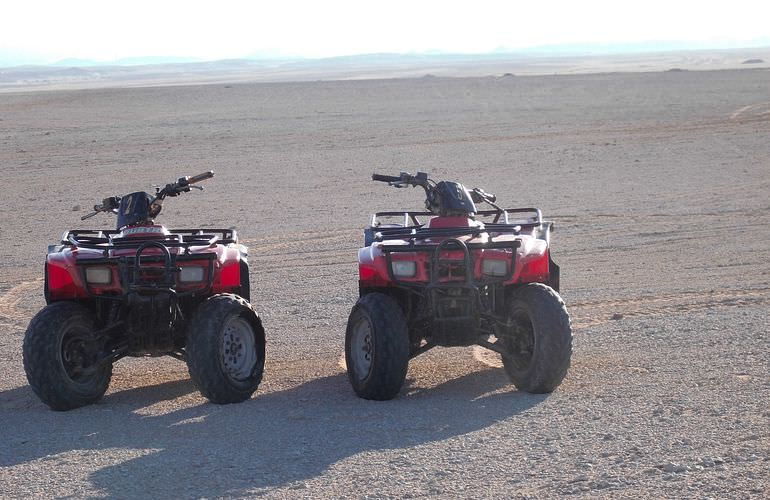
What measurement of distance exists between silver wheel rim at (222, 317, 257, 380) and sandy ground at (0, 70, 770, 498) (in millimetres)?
249

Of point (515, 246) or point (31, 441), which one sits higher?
point (515, 246)

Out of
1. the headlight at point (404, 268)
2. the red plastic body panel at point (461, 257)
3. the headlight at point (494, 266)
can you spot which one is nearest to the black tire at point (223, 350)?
the red plastic body panel at point (461, 257)

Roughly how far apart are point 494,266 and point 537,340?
23.8 inches

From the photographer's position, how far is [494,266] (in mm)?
7832

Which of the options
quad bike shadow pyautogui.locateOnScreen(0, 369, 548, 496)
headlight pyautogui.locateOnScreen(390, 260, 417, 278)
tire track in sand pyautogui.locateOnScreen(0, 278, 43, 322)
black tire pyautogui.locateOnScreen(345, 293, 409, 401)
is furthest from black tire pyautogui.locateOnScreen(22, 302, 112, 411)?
tire track in sand pyautogui.locateOnScreen(0, 278, 43, 322)

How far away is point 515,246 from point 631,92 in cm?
4212

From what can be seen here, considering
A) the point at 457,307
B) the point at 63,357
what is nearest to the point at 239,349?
the point at 63,357

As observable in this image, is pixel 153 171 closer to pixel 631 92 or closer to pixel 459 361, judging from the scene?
pixel 459 361

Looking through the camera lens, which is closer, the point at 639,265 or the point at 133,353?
the point at 133,353

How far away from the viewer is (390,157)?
2719cm

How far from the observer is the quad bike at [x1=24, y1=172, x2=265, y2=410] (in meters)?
7.63

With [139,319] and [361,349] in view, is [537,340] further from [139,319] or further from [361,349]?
[139,319]

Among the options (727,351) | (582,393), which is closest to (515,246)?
(582,393)

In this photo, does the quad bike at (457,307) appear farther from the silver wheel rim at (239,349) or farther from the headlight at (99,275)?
the headlight at (99,275)
